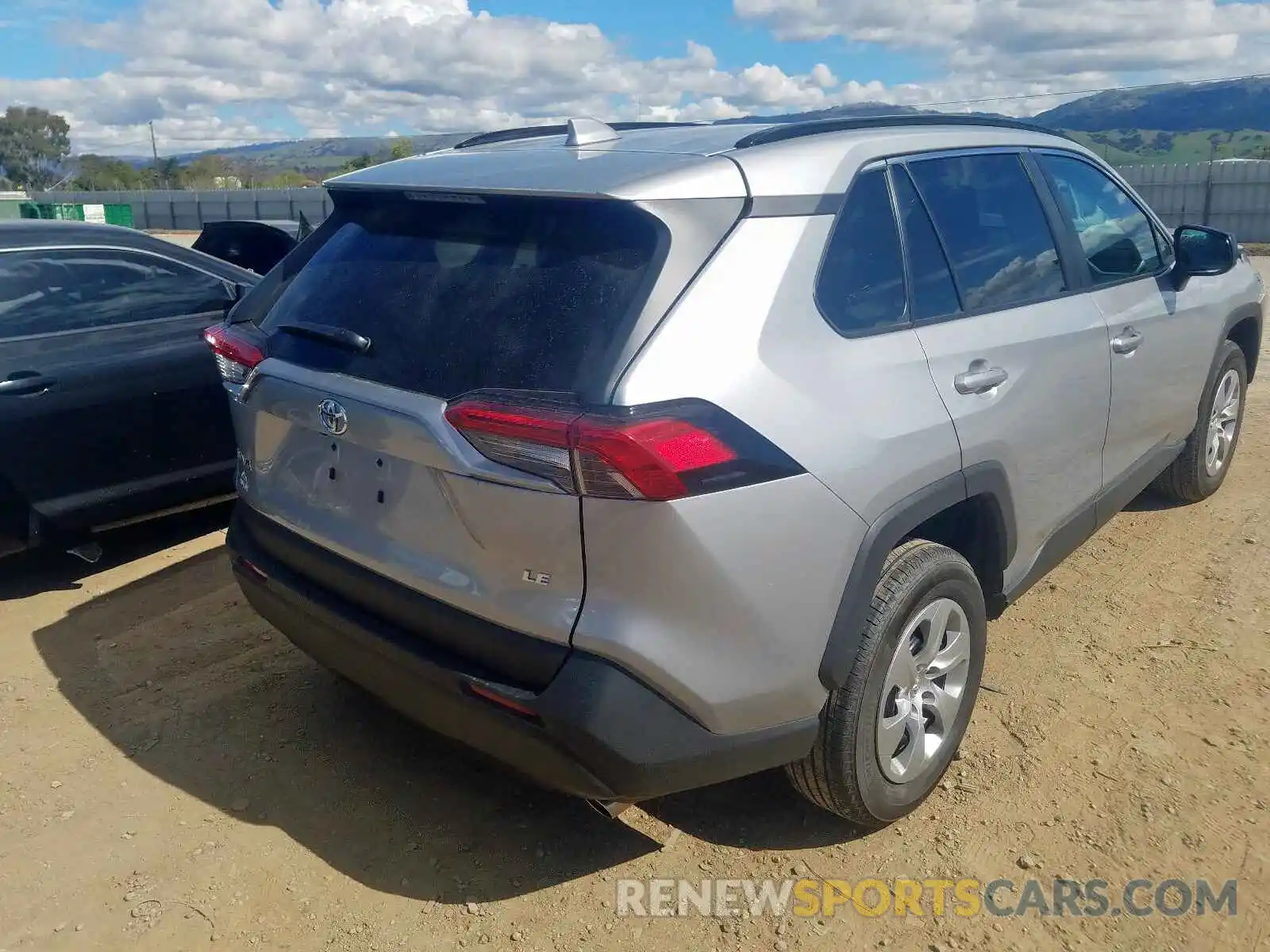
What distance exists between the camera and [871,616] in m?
2.58

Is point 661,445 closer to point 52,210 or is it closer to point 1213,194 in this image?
point 1213,194

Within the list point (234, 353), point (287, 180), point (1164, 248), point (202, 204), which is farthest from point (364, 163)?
point (287, 180)

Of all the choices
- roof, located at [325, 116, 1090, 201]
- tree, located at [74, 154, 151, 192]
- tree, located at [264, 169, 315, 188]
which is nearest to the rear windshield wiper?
roof, located at [325, 116, 1090, 201]

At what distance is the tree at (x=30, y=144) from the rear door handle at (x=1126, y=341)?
3664 inches

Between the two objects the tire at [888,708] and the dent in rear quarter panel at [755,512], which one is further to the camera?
the tire at [888,708]

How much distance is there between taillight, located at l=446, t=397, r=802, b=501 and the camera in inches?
A: 82.2

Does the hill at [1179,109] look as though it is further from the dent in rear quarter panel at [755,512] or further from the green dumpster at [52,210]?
the green dumpster at [52,210]

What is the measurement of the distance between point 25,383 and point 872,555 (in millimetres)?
3674

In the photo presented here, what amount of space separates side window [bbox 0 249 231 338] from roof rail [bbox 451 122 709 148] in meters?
2.31

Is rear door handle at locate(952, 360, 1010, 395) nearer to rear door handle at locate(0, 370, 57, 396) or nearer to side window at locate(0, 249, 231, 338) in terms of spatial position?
rear door handle at locate(0, 370, 57, 396)

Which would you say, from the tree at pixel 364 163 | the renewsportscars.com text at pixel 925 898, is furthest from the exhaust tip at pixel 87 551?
the renewsportscars.com text at pixel 925 898

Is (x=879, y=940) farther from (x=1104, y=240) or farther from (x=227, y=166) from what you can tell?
(x=227, y=166)

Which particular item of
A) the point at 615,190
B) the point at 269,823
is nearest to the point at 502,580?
the point at 615,190

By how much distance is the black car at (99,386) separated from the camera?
14.3ft
